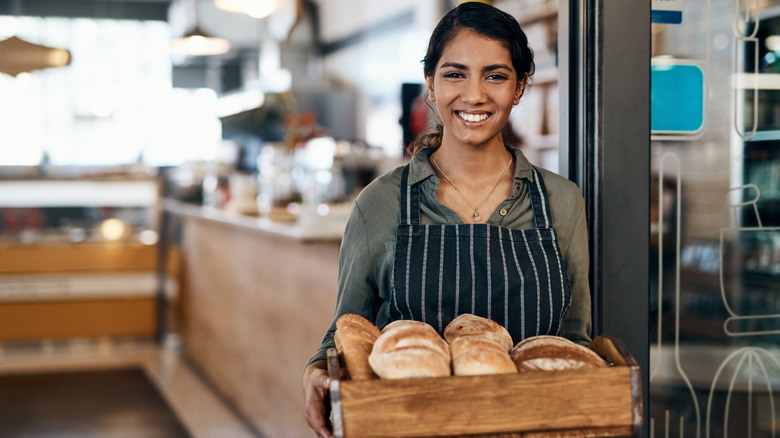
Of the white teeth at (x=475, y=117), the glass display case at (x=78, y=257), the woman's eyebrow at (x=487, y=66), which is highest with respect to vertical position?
the woman's eyebrow at (x=487, y=66)

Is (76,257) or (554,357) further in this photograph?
(76,257)

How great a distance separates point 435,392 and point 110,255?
5.75 meters

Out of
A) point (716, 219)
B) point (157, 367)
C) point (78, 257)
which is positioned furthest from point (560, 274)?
point (78, 257)

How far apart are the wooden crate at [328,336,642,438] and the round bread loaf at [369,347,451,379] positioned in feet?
0.09

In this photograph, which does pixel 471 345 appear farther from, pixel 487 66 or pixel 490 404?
pixel 487 66

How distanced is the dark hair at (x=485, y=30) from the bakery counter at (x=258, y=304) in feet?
5.50

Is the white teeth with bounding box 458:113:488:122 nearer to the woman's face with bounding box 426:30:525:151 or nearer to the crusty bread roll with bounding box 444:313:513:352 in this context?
the woman's face with bounding box 426:30:525:151

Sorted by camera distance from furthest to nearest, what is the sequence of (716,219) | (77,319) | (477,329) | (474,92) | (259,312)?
(77,319), (259,312), (716,219), (474,92), (477,329)

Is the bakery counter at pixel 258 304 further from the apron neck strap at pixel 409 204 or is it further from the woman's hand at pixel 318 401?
the woman's hand at pixel 318 401

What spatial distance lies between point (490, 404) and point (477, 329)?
7.1 inches

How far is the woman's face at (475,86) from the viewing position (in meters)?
1.38

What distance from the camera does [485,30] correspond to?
4.53ft

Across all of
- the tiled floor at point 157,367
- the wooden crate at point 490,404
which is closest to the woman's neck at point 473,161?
the wooden crate at point 490,404

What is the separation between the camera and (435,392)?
104cm
